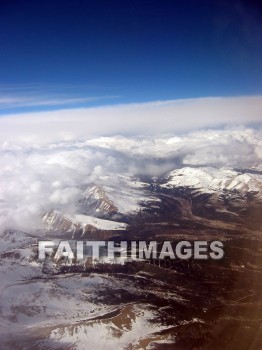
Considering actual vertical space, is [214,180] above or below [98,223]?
above

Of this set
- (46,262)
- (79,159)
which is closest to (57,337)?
(46,262)

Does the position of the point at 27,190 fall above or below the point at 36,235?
above

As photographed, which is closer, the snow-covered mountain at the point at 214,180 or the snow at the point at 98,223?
the snow at the point at 98,223

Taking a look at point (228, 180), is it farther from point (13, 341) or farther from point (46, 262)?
point (13, 341)

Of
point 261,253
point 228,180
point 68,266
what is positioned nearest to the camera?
point 68,266

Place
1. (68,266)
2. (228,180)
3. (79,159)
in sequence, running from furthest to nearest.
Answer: (79,159), (228,180), (68,266)

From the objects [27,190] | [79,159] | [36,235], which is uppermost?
[79,159]

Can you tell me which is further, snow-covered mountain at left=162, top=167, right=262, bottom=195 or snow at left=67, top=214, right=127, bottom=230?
snow-covered mountain at left=162, top=167, right=262, bottom=195

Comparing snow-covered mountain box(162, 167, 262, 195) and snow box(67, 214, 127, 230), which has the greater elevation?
snow-covered mountain box(162, 167, 262, 195)

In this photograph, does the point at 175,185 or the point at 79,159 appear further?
the point at 79,159

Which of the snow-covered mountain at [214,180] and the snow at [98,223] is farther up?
the snow-covered mountain at [214,180]

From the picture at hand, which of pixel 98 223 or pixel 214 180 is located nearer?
pixel 98 223
